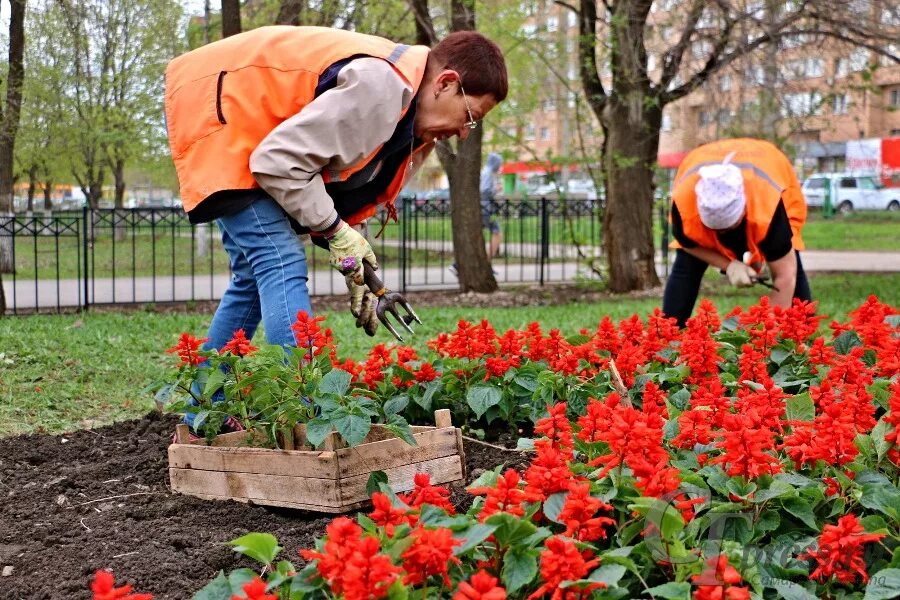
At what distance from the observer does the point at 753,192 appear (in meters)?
4.61

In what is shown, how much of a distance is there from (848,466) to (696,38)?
28.1 feet

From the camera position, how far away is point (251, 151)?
3.05m

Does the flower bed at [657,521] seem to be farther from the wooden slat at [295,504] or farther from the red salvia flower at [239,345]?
the red salvia flower at [239,345]

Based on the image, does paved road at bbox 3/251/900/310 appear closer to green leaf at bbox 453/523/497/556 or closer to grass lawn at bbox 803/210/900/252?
grass lawn at bbox 803/210/900/252

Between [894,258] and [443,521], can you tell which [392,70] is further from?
[894,258]

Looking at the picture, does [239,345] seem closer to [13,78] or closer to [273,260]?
[273,260]

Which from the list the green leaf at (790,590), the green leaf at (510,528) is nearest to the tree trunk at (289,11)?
the green leaf at (510,528)

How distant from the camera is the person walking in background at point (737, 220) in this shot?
4.59 meters

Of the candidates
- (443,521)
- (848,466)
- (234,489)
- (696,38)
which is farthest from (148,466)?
(696,38)

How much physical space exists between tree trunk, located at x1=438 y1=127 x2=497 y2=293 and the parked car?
1092 inches

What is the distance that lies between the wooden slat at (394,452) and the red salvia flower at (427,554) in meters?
1.12

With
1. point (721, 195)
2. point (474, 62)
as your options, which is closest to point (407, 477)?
point (474, 62)

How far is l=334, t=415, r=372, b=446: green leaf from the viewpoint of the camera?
249cm

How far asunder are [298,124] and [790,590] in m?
1.89
